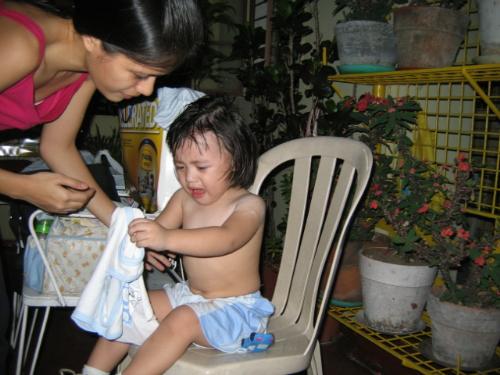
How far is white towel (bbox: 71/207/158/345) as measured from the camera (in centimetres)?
98

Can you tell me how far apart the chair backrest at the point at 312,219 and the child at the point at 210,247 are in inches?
5.0

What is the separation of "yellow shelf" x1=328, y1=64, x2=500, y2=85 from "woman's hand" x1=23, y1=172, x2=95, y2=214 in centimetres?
117

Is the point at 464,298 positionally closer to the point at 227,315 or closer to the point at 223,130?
the point at 227,315

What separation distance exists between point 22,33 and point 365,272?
57.6 inches

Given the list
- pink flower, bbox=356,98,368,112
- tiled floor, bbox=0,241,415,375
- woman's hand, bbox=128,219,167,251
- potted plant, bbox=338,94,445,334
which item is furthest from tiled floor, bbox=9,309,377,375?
woman's hand, bbox=128,219,167,251

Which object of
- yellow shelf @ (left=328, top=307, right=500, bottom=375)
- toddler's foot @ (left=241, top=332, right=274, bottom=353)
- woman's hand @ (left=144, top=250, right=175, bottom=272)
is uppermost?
woman's hand @ (left=144, top=250, right=175, bottom=272)

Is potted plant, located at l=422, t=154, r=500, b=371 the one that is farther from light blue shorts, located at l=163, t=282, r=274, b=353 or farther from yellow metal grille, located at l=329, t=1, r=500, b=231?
light blue shorts, located at l=163, t=282, r=274, b=353

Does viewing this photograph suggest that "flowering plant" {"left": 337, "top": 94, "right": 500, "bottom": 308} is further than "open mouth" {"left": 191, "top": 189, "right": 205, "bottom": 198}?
Yes

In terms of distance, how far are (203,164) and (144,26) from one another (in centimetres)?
41

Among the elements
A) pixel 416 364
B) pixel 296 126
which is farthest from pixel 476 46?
pixel 416 364

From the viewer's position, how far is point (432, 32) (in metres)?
1.64

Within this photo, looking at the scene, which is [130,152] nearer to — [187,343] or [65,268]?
[65,268]

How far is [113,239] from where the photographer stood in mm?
984

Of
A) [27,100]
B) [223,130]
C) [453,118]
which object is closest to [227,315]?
[223,130]
